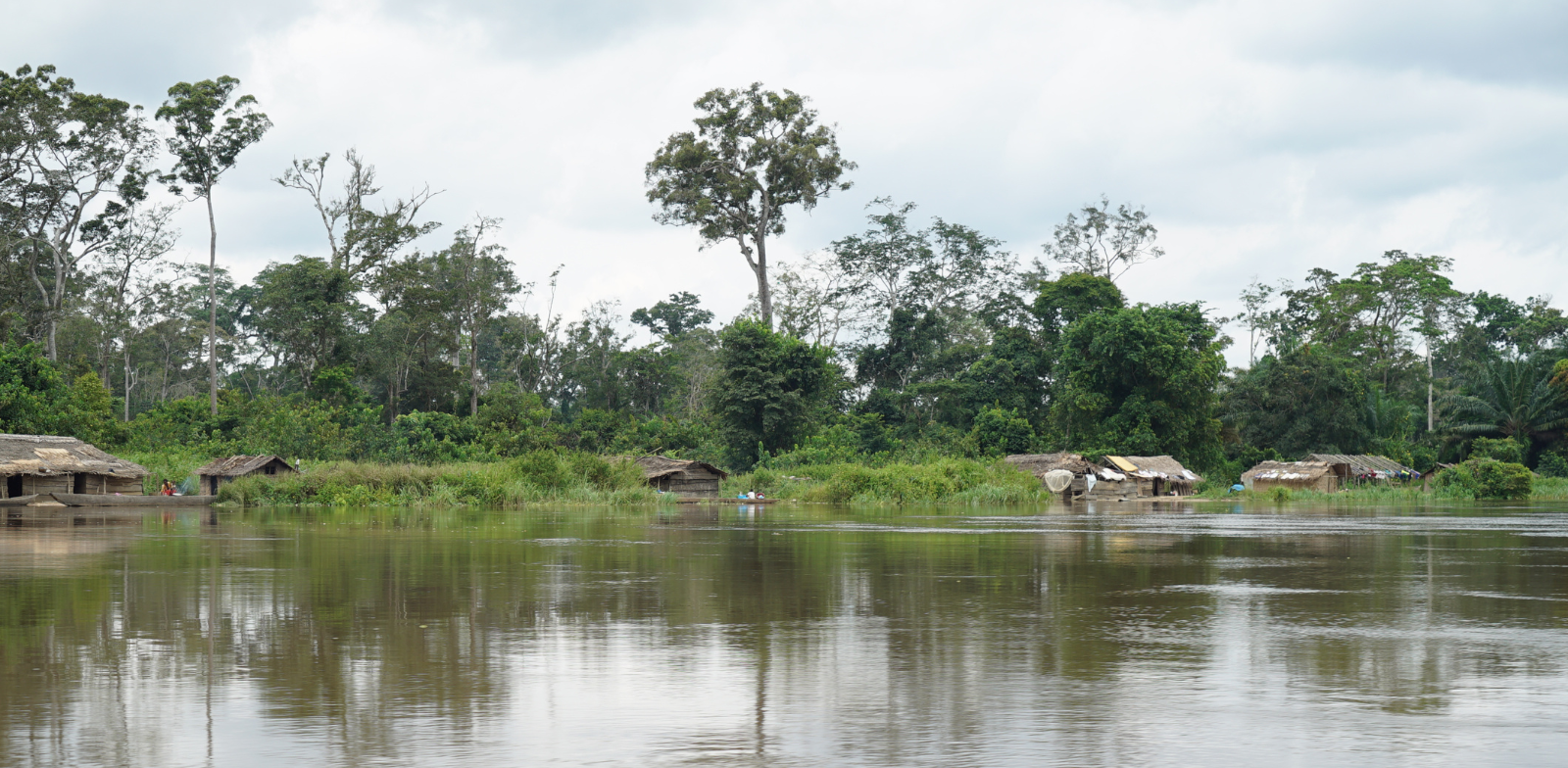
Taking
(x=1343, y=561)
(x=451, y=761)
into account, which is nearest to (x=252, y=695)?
(x=451, y=761)

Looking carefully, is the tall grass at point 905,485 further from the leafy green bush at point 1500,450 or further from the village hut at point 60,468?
the leafy green bush at point 1500,450

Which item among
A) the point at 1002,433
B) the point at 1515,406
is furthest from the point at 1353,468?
the point at 1002,433

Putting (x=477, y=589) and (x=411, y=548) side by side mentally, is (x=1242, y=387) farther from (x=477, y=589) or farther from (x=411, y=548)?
(x=477, y=589)

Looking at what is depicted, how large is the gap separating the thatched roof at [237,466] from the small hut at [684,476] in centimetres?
1323

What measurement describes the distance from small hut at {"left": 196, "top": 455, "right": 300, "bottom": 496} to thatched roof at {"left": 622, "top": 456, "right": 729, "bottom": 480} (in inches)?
503

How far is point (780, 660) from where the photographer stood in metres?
7.75

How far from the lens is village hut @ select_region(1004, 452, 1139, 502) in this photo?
54.3 metres

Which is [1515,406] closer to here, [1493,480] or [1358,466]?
[1358,466]

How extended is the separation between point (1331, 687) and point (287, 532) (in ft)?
64.4

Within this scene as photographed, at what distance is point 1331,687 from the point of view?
682cm

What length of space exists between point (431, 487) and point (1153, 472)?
34596 millimetres

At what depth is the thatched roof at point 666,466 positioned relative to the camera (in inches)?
1919

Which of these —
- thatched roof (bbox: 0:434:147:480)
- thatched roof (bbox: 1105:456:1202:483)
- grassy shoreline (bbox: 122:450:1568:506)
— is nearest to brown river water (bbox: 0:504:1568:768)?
grassy shoreline (bbox: 122:450:1568:506)

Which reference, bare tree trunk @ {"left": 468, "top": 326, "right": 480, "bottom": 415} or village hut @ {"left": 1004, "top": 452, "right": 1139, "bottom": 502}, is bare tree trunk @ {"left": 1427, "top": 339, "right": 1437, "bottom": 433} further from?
bare tree trunk @ {"left": 468, "top": 326, "right": 480, "bottom": 415}
